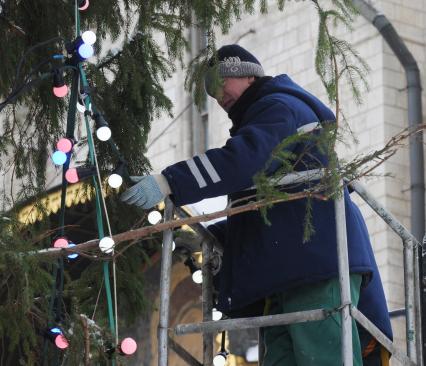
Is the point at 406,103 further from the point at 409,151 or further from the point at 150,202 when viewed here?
the point at 150,202

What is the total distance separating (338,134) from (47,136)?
2.38 m

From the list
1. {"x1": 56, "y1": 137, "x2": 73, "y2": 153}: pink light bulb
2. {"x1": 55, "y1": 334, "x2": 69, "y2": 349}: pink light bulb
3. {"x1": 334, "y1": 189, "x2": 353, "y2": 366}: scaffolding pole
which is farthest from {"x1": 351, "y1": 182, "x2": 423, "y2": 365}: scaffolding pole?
{"x1": 55, "y1": 334, "x2": 69, "y2": 349}: pink light bulb

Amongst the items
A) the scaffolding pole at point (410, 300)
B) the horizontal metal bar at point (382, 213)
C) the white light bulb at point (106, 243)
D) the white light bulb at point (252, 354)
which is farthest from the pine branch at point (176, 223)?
the white light bulb at point (252, 354)

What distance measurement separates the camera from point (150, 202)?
17.4ft

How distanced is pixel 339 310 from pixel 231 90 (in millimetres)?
1311

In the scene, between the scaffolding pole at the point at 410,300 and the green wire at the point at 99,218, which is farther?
the scaffolding pole at the point at 410,300

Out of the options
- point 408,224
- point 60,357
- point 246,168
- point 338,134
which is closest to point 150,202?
point 246,168

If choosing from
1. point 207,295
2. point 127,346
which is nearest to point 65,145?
point 127,346

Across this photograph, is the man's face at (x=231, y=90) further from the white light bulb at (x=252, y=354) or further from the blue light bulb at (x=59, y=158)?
the white light bulb at (x=252, y=354)

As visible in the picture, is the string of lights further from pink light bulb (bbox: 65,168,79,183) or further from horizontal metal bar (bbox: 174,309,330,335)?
horizontal metal bar (bbox: 174,309,330,335)

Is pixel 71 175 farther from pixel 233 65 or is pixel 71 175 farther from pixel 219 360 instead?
pixel 219 360

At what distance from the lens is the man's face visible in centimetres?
596

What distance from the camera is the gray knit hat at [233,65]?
19.6 feet

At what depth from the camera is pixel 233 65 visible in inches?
236
